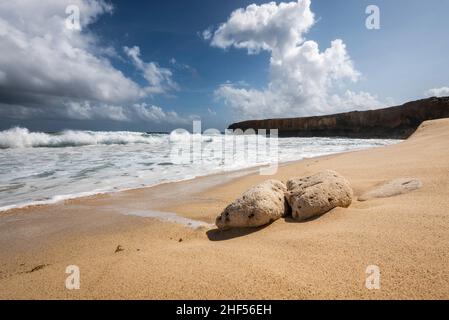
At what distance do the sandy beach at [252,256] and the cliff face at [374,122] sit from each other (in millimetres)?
28978

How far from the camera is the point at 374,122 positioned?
33.3 metres

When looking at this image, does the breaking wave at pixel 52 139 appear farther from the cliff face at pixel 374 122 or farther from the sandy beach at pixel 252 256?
the cliff face at pixel 374 122

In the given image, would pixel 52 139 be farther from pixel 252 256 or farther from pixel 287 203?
pixel 252 256

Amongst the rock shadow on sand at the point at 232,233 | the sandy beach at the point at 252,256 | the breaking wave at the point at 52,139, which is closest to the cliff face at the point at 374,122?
the breaking wave at the point at 52,139

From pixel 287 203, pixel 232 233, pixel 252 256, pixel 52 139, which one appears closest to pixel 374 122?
pixel 52 139

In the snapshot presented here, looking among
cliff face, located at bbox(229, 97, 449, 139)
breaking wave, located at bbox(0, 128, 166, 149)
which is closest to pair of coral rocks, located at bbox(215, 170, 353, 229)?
breaking wave, located at bbox(0, 128, 166, 149)

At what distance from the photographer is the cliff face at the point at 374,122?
2737cm

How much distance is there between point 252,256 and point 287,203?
116 cm

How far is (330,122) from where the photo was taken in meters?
39.0

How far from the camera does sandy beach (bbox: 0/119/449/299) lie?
1476mm

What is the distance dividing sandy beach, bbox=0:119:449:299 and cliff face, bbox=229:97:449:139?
29.0 meters
